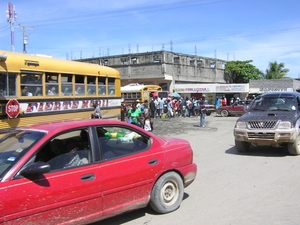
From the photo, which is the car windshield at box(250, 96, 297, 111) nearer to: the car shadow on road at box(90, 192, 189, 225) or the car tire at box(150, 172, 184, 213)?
the car tire at box(150, 172, 184, 213)

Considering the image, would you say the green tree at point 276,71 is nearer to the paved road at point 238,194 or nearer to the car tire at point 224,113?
the car tire at point 224,113

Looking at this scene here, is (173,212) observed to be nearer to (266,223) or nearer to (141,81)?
(266,223)

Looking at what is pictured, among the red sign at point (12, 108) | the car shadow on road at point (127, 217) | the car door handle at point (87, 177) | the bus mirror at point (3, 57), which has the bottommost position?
the car shadow on road at point (127, 217)

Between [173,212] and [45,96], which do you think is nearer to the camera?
[173,212]

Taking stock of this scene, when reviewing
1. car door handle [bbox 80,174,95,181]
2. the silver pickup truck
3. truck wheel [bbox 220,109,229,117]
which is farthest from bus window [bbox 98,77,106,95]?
truck wheel [bbox 220,109,229,117]

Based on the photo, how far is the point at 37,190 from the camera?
3.50 metres

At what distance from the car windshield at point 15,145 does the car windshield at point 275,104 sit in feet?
25.9

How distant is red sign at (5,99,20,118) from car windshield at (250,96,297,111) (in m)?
7.25

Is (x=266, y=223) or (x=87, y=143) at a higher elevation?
(x=87, y=143)

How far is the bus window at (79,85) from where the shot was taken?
468 inches

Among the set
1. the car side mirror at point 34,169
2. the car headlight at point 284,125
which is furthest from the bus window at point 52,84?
the car side mirror at point 34,169

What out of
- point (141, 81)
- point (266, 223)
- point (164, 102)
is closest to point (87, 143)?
point (266, 223)

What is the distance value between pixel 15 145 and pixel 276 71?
5728cm

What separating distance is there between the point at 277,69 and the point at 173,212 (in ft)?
184
